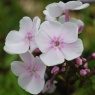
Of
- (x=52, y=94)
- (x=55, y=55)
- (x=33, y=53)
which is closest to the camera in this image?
(x=55, y=55)

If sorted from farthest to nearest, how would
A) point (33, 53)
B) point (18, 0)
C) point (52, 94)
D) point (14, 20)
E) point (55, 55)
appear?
1. point (18, 0)
2. point (14, 20)
3. point (52, 94)
4. point (33, 53)
5. point (55, 55)

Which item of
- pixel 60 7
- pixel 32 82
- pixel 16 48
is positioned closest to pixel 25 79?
pixel 32 82

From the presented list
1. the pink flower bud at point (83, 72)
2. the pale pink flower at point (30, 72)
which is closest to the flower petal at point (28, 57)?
the pale pink flower at point (30, 72)

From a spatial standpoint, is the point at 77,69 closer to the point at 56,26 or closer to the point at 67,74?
the point at 67,74

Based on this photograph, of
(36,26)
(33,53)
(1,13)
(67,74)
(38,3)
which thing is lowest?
(38,3)

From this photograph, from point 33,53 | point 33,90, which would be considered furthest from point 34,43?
point 33,90

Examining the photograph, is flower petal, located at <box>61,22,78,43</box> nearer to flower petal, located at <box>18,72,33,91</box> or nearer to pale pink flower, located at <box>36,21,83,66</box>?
pale pink flower, located at <box>36,21,83,66</box>

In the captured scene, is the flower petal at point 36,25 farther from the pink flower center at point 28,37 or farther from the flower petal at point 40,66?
the flower petal at point 40,66
